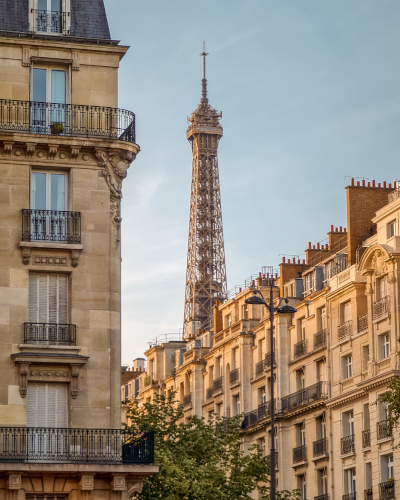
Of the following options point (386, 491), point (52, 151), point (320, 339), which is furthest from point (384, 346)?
point (52, 151)

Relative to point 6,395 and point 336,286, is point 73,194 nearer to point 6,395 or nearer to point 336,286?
point 6,395

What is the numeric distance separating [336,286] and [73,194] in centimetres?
2837

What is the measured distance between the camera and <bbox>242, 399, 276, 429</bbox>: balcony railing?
70188 mm

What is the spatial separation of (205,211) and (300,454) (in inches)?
3303

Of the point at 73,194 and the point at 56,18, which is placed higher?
the point at 56,18

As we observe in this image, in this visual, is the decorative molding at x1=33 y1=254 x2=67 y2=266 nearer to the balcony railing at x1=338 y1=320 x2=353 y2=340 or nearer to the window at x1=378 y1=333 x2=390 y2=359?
the window at x1=378 y1=333 x2=390 y2=359

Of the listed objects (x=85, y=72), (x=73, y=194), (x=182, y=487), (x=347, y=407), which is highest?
(x=85, y=72)

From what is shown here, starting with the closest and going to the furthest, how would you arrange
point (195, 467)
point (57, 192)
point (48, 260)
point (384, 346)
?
point (48, 260), point (57, 192), point (195, 467), point (384, 346)

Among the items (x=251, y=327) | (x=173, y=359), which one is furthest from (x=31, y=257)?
(x=173, y=359)

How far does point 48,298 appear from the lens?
36.4 metres

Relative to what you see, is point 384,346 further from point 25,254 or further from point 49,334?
point 25,254

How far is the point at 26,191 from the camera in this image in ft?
120

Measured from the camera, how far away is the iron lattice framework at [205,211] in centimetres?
14500

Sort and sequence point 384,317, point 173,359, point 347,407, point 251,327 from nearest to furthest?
point 384,317
point 347,407
point 251,327
point 173,359
